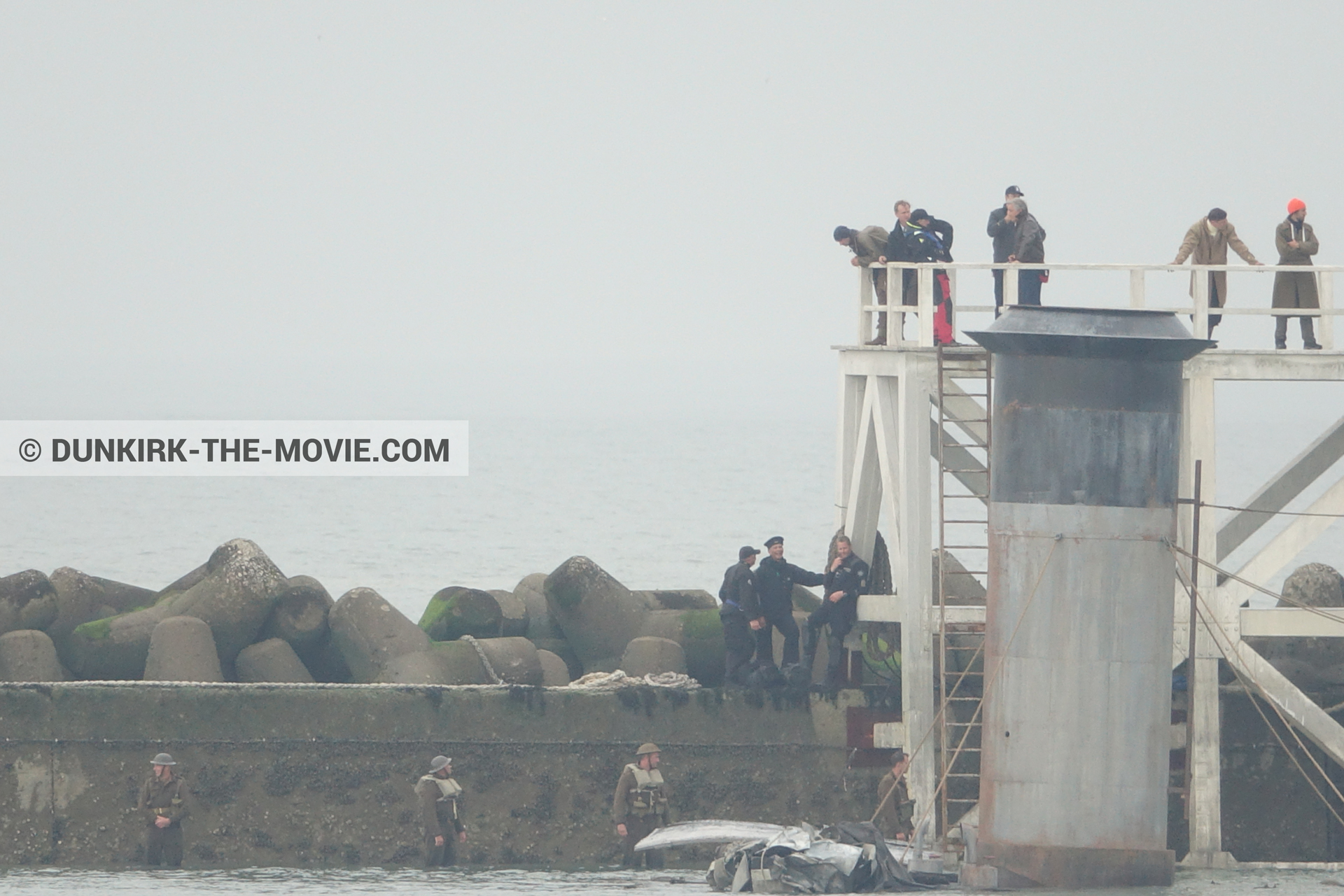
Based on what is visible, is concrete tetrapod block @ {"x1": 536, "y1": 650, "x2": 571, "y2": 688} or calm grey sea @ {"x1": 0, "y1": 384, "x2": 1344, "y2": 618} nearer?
concrete tetrapod block @ {"x1": 536, "y1": 650, "x2": 571, "y2": 688}

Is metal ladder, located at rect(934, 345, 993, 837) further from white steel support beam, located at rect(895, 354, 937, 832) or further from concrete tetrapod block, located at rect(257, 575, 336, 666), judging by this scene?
concrete tetrapod block, located at rect(257, 575, 336, 666)

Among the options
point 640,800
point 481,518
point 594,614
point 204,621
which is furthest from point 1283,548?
point 481,518

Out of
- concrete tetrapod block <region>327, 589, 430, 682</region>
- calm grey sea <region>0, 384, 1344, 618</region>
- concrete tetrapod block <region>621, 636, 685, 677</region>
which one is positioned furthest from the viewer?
calm grey sea <region>0, 384, 1344, 618</region>

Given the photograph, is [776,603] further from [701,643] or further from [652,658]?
[652,658]

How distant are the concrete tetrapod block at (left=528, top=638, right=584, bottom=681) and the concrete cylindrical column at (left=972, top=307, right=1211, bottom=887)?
6390 millimetres

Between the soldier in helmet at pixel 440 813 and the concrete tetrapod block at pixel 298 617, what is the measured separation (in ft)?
7.49

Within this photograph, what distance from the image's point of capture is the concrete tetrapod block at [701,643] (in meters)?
21.7

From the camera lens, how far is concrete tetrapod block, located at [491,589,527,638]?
2231 cm

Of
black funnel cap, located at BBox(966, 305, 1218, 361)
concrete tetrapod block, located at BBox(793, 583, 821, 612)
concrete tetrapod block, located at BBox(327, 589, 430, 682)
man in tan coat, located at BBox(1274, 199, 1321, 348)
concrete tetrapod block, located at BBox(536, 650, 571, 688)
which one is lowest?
concrete tetrapod block, located at BBox(536, 650, 571, 688)

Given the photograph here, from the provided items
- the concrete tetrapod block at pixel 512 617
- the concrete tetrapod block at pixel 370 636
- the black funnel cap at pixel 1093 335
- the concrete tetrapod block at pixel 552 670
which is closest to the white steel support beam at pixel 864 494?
the concrete tetrapod block at pixel 552 670

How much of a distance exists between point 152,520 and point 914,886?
7127cm

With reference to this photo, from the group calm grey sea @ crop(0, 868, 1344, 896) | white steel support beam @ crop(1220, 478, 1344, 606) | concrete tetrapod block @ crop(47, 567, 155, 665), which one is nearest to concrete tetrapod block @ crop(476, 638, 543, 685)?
calm grey sea @ crop(0, 868, 1344, 896)

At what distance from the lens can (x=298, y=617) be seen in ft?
70.2

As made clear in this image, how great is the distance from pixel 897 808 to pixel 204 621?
21.9 ft
